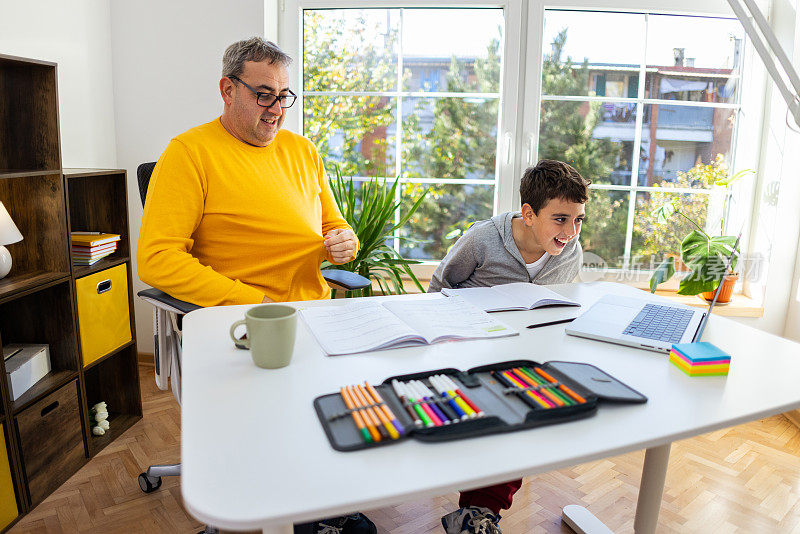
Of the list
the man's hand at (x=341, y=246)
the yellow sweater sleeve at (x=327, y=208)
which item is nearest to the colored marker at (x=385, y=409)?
the man's hand at (x=341, y=246)

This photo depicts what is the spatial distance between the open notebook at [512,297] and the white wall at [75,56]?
1.89 meters

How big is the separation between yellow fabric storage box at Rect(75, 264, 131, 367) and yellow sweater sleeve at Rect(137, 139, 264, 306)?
0.71 m

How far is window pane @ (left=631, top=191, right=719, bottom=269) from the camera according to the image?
3105mm

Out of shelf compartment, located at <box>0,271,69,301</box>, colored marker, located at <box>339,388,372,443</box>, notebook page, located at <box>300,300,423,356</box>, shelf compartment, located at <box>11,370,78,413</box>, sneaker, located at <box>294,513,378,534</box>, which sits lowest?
sneaker, located at <box>294,513,378,534</box>

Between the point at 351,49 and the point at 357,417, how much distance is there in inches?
98.9

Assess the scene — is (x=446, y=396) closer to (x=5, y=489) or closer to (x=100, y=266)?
(x=5, y=489)

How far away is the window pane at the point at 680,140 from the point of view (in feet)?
9.93

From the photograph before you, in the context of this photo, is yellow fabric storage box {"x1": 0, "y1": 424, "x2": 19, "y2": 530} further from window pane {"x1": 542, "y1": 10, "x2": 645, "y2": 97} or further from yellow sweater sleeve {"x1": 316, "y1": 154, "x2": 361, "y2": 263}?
window pane {"x1": 542, "y1": 10, "x2": 645, "y2": 97}

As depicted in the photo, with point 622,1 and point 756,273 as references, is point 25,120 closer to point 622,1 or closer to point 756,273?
point 622,1

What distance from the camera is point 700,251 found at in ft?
9.21

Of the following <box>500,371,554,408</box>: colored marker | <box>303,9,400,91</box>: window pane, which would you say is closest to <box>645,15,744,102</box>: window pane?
<box>303,9,400,91</box>: window pane

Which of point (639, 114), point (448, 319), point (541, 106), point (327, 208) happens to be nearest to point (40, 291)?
point (327, 208)

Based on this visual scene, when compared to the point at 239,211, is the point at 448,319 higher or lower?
lower

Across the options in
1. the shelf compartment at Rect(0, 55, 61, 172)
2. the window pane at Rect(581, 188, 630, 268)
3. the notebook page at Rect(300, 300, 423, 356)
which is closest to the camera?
the notebook page at Rect(300, 300, 423, 356)
